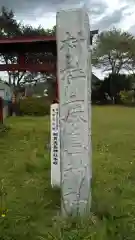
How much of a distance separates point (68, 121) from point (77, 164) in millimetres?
483

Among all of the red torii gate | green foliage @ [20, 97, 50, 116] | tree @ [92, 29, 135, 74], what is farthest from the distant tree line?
the red torii gate

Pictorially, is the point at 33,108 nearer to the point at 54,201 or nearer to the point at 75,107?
the point at 54,201

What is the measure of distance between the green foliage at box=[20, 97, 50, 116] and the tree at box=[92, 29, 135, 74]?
22.6 m

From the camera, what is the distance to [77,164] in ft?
13.5

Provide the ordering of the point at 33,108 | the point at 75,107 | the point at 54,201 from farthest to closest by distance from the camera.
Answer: the point at 33,108 < the point at 54,201 < the point at 75,107

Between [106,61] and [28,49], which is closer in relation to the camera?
[28,49]

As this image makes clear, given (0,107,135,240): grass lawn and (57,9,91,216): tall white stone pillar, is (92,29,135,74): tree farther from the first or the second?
(57,9,91,216): tall white stone pillar

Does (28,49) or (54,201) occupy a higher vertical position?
(28,49)

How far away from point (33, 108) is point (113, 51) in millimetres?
25093

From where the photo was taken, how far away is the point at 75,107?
4090 mm

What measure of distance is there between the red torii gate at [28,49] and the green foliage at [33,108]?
12.3m

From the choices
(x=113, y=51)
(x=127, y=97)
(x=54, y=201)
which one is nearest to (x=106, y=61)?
(x=113, y=51)

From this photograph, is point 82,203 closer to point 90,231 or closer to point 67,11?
point 90,231

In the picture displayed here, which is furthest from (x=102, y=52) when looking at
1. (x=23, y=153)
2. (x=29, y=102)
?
(x=23, y=153)
